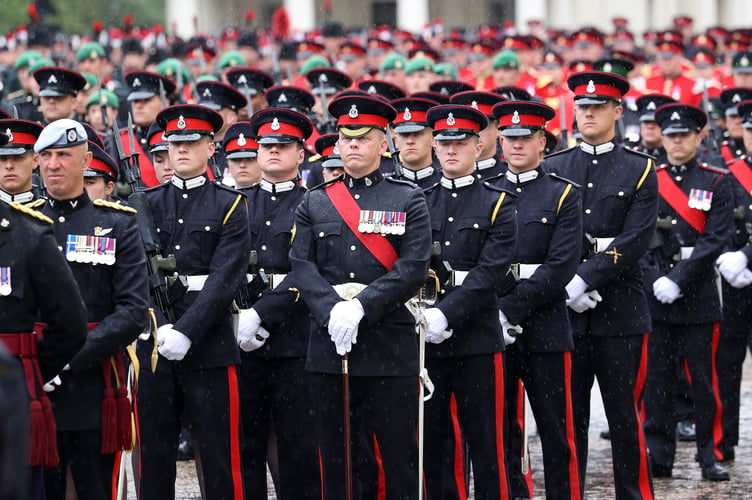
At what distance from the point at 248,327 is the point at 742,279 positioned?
3386 millimetres

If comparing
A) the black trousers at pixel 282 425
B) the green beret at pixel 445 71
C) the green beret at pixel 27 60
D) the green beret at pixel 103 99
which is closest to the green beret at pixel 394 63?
the green beret at pixel 445 71

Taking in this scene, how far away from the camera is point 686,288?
29.6 ft

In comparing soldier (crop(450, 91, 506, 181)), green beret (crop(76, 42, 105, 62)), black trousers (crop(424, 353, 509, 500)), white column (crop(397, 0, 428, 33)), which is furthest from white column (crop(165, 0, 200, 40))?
black trousers (crop(424, 353, 509, 500))

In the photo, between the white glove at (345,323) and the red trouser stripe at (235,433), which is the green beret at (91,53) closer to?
the red trouser stripe at (235,433)

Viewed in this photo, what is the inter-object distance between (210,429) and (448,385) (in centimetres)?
118

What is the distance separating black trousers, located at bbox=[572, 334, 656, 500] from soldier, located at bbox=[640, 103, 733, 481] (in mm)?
1152

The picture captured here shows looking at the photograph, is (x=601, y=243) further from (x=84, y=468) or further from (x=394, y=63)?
(x=394, y=63)

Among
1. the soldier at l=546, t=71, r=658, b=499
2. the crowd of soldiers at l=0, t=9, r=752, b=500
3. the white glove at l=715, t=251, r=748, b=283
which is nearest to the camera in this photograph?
the crowd of soldiers at l=0, t=9, r=752, b=500

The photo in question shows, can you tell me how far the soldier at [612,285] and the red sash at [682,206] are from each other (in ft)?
3.67

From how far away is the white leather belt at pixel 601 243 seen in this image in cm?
801

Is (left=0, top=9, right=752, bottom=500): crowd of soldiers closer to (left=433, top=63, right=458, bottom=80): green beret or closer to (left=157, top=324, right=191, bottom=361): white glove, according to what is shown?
(left=157, top=324, right=191, bottom=361): white glove

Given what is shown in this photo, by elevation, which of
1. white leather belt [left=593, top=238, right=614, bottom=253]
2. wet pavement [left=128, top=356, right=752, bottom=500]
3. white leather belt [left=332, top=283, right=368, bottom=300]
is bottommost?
wet pavement [left=128, top=356, right=752, bottom=500]

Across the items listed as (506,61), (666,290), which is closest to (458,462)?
(666,290)

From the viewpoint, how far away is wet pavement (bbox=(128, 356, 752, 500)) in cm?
850
